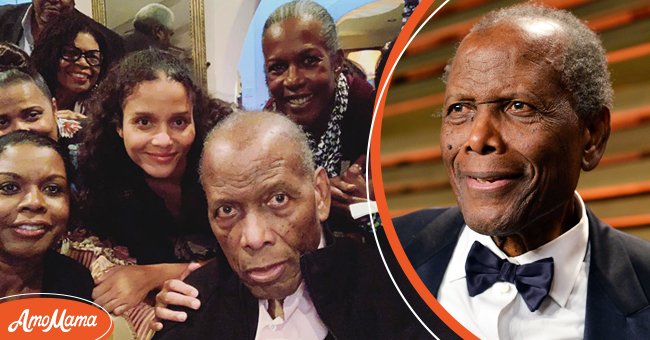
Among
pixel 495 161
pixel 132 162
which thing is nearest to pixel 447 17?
pixel 495 161

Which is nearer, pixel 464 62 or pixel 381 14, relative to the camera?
pixel 464 62

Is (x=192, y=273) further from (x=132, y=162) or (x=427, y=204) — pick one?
(x=427, y=204)

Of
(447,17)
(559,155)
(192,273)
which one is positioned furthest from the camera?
(192,273)

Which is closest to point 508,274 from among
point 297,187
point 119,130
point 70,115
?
point 297,187

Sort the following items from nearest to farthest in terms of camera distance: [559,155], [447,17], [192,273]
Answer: [559,155]
[447,17]
[192,273]

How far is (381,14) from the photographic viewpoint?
7.44 ft

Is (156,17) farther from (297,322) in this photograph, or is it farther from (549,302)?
(549,302)

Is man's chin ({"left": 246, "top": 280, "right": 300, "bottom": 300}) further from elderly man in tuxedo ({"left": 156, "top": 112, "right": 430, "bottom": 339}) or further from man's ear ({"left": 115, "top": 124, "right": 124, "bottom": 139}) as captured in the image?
man's ear ({"left": 115, "top": 124, "right": 124, "bottom": 139})

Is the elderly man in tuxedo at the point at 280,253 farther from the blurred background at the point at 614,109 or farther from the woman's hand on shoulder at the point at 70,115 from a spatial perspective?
the woman's hand on shoulder at the point at 70,115

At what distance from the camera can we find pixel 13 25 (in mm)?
2516

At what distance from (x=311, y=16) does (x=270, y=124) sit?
1.10ft

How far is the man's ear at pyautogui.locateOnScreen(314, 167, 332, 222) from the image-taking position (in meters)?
2.31

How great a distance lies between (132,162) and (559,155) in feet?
4.10

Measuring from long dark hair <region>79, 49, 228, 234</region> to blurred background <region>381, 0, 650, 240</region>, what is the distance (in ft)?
2.08
